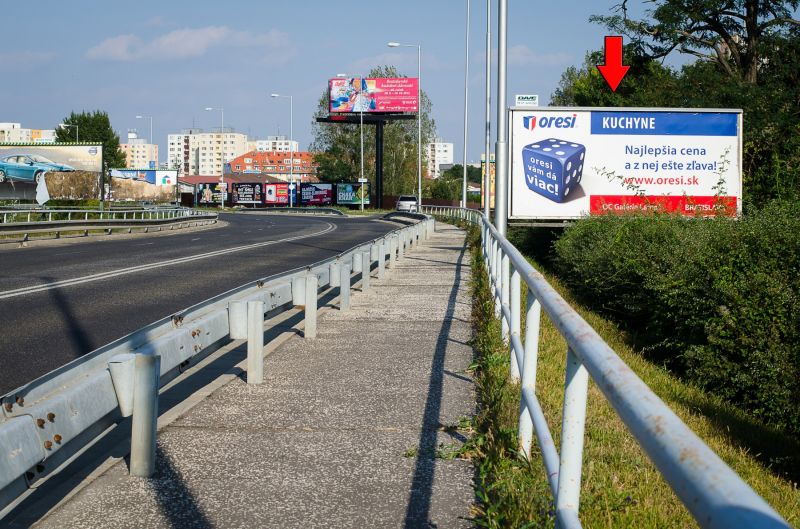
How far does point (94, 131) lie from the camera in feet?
494

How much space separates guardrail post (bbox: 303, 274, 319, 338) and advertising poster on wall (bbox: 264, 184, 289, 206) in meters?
95.7

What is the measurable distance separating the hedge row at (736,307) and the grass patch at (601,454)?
0.39m

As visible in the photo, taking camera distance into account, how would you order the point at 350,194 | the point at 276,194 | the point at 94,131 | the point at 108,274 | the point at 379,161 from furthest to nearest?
the point at 94,131
the point at 276,194
the point at 350,194
the point at 379,161
the point at 108,274

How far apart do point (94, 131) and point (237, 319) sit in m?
152

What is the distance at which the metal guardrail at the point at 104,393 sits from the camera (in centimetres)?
342

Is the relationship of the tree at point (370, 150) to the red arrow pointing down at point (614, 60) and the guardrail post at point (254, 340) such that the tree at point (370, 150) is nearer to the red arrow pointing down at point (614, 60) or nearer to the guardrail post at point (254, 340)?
the red arrow pointing down at point (614, 60)

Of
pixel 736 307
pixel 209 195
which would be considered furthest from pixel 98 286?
pixel 209 195

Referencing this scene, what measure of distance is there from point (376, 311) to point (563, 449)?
942 cm

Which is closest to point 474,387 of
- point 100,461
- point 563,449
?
point 100,461

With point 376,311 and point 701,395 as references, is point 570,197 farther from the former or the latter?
point 701,395

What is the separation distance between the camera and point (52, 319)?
11719 mm

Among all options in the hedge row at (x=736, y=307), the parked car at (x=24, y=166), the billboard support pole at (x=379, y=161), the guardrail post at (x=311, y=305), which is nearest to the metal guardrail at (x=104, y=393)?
the guardrail post at (x=311, y=305)

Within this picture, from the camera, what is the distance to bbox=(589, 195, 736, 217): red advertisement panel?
26.3 meters

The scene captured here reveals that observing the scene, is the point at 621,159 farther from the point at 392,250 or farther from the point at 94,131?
the point at 94,131
